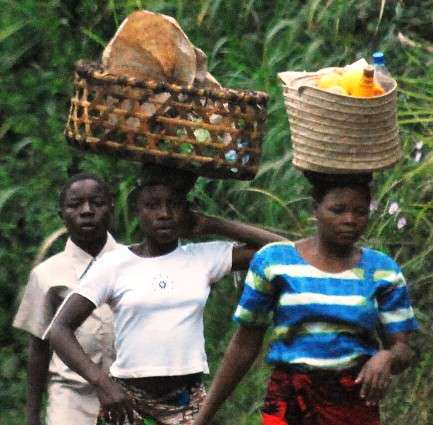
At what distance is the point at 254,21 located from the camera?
8.98 meters

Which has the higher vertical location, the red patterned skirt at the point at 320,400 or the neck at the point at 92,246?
the red patterned skirt at the point at 320,400

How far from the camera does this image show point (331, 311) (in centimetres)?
491

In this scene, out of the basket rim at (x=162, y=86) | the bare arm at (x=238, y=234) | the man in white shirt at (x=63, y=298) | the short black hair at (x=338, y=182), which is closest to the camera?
the short black hair at (x=338, y=182)

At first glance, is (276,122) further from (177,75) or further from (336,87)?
(336,87)

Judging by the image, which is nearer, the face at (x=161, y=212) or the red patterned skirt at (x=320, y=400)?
the red patterned skirt at (x=320, y=400)

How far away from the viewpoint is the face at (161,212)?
571 centimetres

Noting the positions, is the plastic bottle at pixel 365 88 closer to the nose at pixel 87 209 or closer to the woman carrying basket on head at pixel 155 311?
the woman carrying basket on head at pixel 155 311

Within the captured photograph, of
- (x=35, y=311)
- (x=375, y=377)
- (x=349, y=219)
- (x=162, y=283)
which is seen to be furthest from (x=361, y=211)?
(x=35, y=311)

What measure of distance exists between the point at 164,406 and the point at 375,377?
1097mm

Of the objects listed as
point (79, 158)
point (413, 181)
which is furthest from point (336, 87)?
point (79, 158)

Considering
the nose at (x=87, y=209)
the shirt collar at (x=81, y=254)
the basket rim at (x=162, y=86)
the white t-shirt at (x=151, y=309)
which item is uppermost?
the basket rim at (x=162, y=86)

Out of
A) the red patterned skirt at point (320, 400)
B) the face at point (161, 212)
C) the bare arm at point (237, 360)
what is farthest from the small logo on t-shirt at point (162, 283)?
the red patterned skirt at point (320, 400)

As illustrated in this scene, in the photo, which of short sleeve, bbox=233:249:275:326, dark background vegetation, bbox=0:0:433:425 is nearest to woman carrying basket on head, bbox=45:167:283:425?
short sleeve, bbox=233:249:275:326

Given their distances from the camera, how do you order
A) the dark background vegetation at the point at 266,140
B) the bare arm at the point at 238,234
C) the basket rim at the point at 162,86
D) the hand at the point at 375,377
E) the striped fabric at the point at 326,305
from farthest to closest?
the dark background vegetation at the point at 266,140 < the bare arm at the point at 238,234 < the basket rim at the point at 162,86 < the striped fabric at the point at 326,305 < the hand at the point at 375,377
